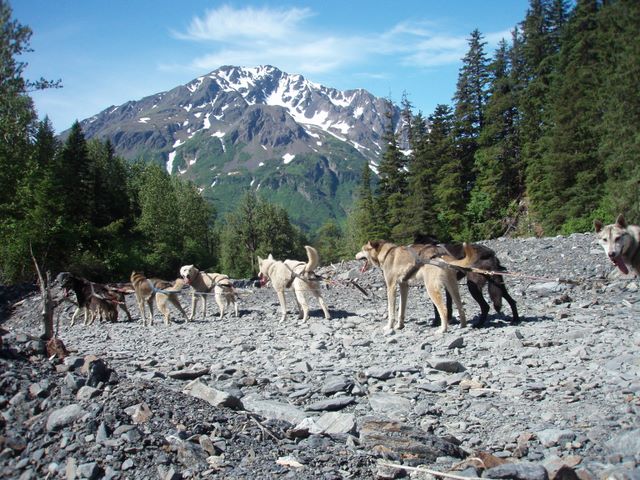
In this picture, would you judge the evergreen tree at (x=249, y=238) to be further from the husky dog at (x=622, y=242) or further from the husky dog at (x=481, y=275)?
the husky dog at (x=622, y=242)

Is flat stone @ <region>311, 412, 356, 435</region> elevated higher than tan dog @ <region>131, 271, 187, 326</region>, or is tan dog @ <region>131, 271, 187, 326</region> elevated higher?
tan dog @ <region>131, 271, 187, 326</region>

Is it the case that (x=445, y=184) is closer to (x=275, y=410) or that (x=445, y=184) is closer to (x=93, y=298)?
(x=93, y=298)

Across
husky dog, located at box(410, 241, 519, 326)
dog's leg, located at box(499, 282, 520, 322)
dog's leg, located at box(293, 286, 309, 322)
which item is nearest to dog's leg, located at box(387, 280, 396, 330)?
husky dog, located at box(410, 241, 519, 326)

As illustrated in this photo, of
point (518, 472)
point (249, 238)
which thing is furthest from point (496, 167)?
point (518, 472)

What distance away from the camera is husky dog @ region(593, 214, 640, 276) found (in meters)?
7.85

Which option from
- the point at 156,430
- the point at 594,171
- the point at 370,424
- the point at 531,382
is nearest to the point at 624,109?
the point at 594,171

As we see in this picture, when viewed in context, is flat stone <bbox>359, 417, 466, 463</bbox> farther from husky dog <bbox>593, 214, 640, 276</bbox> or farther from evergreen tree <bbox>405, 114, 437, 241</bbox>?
evergreen tree <bbox>405, 114, 437, 241</bbox>

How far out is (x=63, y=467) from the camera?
468 cm

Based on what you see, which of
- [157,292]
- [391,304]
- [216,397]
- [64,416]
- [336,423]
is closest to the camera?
[64,416]

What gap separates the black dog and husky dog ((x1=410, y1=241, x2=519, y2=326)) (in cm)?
1262

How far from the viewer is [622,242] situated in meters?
7.87

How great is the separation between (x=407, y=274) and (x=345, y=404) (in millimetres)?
5273

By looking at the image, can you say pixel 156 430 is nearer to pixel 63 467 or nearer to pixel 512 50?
pixel 63 467

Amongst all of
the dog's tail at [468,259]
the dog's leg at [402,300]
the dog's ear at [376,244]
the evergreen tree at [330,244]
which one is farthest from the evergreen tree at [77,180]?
the evergreen tree at [330,244]
